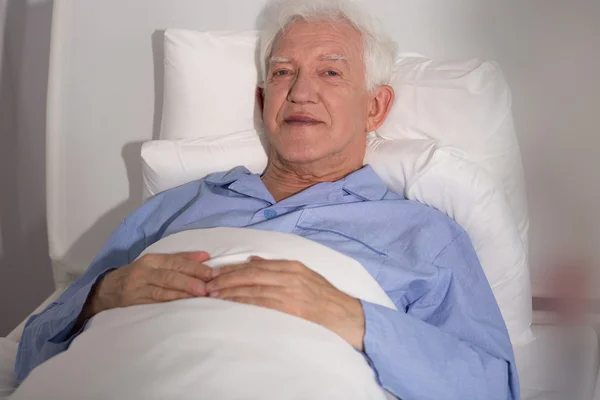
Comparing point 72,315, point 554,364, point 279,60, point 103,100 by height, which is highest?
point 279,60

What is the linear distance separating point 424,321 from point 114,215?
869mm

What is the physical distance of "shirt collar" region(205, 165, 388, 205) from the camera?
1.20m

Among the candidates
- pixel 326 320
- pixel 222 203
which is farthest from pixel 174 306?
pixel 222 203

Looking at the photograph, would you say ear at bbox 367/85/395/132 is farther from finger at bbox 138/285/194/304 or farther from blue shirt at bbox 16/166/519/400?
finger at bbox 138/285/194/304

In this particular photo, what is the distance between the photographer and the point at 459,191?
119 centimetres

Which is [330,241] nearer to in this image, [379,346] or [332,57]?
[379,346]

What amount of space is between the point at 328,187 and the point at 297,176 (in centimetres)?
11

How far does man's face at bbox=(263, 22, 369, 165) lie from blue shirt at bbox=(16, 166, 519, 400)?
0.26 feet

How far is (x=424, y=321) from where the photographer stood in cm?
107

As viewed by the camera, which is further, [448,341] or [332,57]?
[332,57]

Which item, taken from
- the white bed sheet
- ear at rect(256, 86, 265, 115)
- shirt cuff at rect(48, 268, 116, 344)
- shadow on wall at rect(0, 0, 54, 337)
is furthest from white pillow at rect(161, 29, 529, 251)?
shadow on wall at rect(0, 0, 54, 337)

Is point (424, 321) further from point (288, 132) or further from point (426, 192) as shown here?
point (288, 132)

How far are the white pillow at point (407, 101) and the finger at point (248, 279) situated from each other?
1.74 ft

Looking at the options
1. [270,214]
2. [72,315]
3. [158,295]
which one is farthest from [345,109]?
[72,315]
